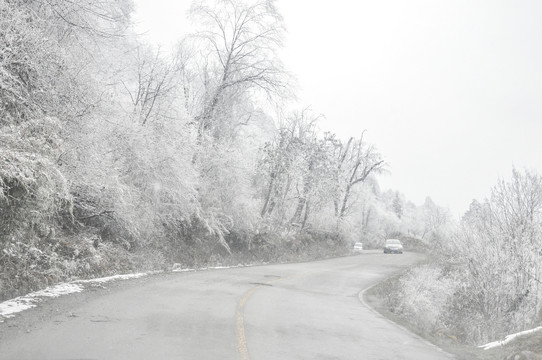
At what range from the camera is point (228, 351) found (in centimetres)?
717

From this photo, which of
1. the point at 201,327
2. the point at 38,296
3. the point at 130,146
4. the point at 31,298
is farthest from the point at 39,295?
the point at 130,146

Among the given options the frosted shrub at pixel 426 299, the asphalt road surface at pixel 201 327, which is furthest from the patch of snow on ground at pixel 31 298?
the frosted shrub at pixel 426 299

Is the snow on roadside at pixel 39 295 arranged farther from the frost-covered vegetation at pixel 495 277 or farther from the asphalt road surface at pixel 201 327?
the frost-covered vegetation at pixel 495 277

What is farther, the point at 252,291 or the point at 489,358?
the point at 252,291

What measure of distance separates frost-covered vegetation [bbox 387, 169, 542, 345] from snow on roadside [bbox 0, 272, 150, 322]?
33.0 feet

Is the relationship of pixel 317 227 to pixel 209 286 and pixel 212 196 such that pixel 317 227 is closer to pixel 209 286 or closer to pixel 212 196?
pixel 212 196

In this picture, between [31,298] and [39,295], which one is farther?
[39,295]

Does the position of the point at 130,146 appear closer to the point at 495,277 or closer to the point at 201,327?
the point at 201,327

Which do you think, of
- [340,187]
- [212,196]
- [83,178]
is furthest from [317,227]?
[83,178]

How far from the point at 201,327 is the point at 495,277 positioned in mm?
13728

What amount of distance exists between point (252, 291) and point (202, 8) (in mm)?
17068

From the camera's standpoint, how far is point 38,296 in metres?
9.90

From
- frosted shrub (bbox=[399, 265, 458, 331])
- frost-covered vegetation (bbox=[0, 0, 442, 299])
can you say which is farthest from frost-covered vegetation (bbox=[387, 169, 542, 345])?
frost-covered vegetation (bbox=[0, 0, 442, 299])

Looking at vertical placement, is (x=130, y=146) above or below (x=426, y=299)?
above
